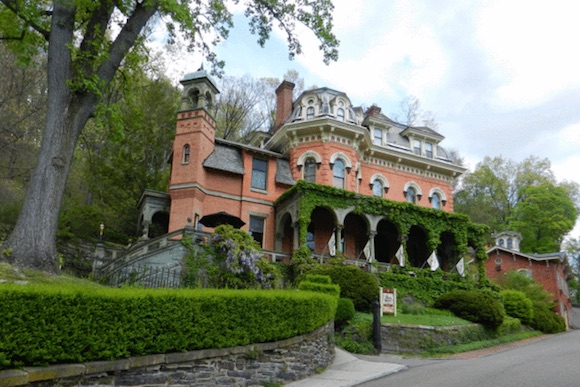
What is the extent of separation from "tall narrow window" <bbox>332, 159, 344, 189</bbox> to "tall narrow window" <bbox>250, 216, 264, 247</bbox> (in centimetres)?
499

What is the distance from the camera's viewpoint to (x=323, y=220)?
25.0 metres

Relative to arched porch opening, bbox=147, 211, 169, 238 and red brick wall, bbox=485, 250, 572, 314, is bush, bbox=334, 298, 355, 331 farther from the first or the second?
red brick wall, bbox=485, 250, 572, 314

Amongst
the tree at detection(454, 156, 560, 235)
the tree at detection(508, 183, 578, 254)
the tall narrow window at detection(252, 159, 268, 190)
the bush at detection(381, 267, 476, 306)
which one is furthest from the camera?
the tree at detection(454, 156, 560, 235)

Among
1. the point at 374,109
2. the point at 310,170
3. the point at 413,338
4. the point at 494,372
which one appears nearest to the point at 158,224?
the point at 310,170

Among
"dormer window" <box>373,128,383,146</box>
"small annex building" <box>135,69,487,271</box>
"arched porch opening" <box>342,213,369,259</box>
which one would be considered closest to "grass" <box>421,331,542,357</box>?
"small annex building" <box>135,69,487,271</box>

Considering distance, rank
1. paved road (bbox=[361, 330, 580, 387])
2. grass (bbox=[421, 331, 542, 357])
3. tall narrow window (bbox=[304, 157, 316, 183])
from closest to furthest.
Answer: paved road (bbox=[361, 330, 580, 387]), grass (bbox=[421, 331, 542, 357]), tall narrow window (bbox=[304, 157, 316, 183])

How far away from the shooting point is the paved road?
29.4 feet

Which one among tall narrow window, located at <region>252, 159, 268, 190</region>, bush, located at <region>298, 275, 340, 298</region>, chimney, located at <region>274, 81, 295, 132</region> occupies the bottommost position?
bush, located at <region>298, 275, 340, 298</region>

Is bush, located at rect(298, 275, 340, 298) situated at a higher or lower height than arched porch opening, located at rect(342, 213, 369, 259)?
lower

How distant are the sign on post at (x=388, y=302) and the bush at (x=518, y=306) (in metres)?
10.2

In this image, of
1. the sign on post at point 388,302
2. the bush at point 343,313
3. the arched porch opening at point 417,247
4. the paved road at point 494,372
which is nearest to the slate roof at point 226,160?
the sign on post at point 388,302

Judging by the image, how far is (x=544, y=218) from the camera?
149 ft

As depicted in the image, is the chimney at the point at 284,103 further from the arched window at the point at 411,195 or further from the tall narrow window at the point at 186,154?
the arched window at the point at 411,195

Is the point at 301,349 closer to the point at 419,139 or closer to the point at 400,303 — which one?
the point at 400,303
